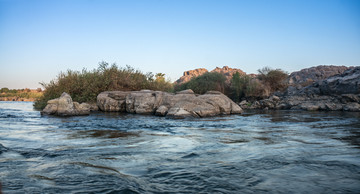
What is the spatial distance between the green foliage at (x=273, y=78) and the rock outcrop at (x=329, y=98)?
21.9ft

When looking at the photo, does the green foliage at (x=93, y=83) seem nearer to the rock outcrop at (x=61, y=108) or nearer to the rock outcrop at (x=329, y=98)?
the rock outcrop at (x=61, y=108)

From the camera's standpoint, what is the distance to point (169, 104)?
47.5ft

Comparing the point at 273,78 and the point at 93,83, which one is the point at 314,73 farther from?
the point at 93,83

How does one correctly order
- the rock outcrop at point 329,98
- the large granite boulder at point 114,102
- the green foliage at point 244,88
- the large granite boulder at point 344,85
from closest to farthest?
the large granite boulder at point 114,102 < the rock outcrop at point 329,98 < the large granite boulder at point 344,85 < the green foliage at point 244,88

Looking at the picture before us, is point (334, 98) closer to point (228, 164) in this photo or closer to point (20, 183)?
point (228, 164)

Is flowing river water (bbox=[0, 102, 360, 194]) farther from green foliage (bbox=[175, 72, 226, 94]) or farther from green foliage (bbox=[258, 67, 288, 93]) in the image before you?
green foliage (bbox=[258, 67, 288, 93])

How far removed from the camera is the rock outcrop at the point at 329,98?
19750 millimetres

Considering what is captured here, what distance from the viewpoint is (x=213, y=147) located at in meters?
5.35

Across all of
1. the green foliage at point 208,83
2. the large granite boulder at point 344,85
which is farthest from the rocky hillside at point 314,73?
the large granite boulder at point 344,85

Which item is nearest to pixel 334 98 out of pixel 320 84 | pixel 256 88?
pixel 320 84

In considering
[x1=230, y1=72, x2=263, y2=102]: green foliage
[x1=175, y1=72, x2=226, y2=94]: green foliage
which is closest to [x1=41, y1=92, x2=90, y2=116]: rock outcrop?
[x1=175, y1=72, x2=226, y2=94]: green foliage

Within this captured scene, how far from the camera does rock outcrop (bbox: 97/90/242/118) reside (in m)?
13.3

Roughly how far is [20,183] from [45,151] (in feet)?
6.73

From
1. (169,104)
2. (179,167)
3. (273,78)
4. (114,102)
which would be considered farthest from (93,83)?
(273,78)
